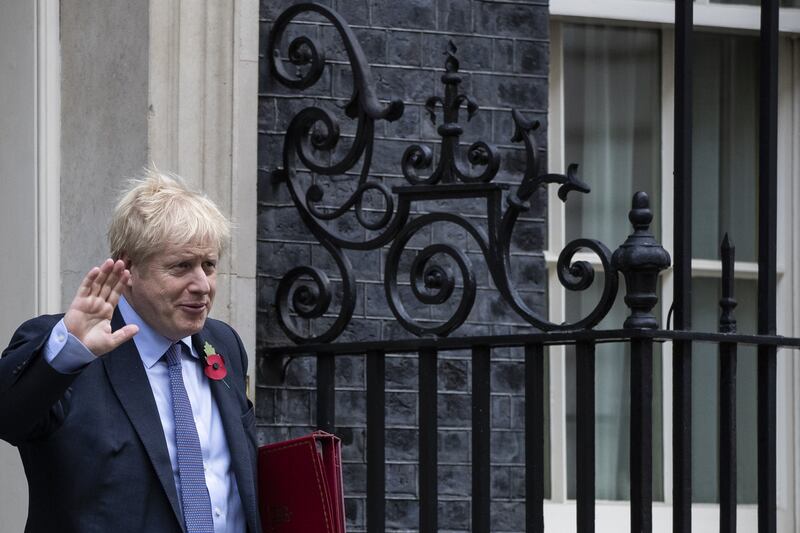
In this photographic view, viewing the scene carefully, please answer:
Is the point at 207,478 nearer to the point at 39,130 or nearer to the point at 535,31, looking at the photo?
the point at 39,130

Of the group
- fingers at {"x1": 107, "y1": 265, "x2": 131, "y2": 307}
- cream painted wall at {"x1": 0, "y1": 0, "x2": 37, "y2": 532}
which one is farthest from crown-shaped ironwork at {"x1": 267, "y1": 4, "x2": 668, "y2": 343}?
fingers at {"x1": 107, "y1": 265, "x2": 131, "y2": 307}

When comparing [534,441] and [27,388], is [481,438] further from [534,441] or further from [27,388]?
[27,388]

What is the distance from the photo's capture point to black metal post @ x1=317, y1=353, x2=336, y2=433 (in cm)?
603

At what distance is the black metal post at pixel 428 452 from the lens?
5.59m

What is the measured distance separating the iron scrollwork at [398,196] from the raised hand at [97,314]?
143 cm

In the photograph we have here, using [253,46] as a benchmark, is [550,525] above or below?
below

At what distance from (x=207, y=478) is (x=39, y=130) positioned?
1.93m

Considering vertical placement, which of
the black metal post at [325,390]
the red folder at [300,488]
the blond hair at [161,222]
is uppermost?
the blond hair at [161,222]

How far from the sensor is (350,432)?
21.0ft

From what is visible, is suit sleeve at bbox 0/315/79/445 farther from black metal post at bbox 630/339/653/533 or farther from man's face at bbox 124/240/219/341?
black metal post at bbox 630/339/653/533

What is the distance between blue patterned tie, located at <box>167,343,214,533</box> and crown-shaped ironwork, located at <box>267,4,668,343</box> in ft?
3.84

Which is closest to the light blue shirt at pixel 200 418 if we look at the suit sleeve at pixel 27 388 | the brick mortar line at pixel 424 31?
the suit sleeve at pixel 27 388

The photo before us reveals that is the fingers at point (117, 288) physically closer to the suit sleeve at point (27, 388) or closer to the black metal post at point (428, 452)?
the suit sleeve at point (27, 388)

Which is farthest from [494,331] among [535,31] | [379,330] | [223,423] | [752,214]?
[223,423]
